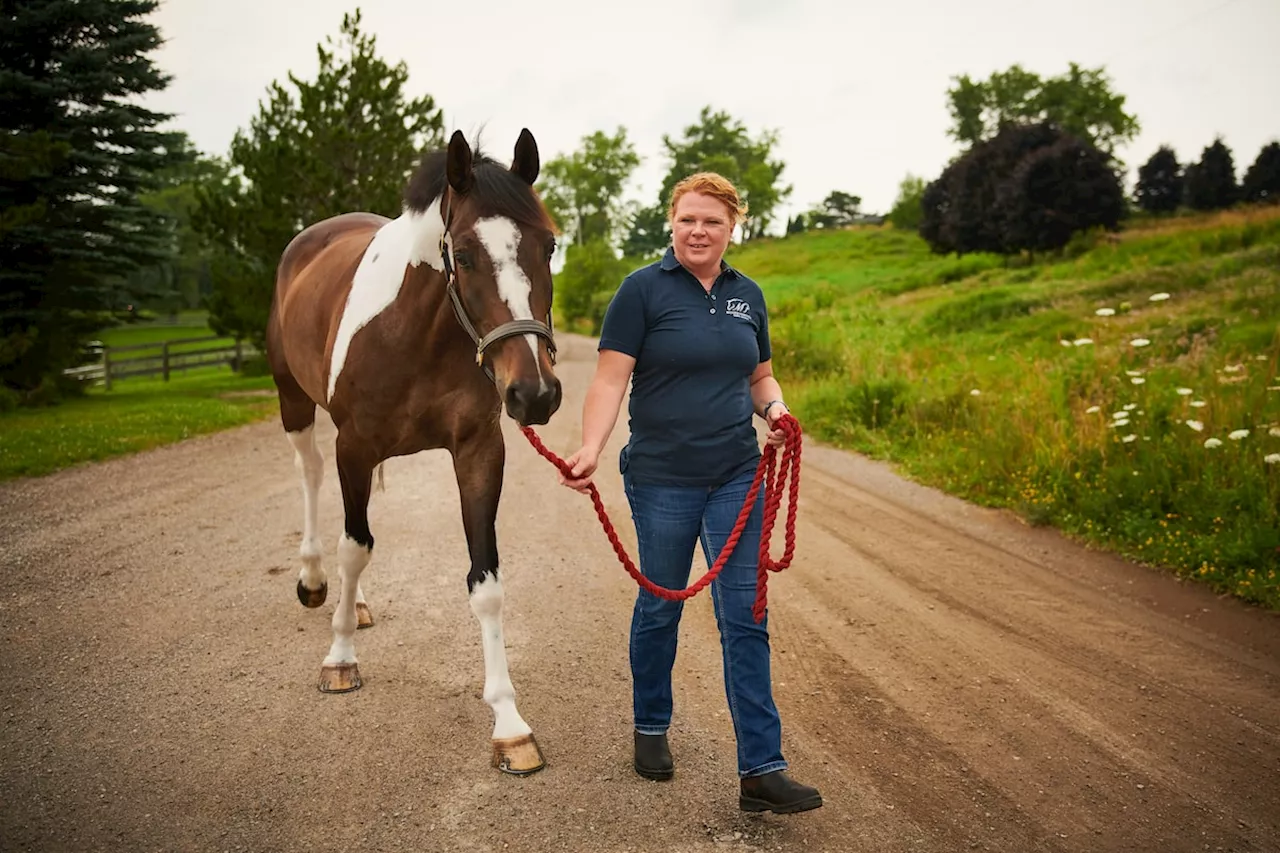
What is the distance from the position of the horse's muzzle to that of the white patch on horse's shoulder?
0.90 metres

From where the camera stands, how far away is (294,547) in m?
5.54

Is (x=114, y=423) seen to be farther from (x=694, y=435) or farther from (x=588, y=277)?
(x=588, y=277)

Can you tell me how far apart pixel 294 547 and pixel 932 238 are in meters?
38.1

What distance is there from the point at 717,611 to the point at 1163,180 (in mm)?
58068

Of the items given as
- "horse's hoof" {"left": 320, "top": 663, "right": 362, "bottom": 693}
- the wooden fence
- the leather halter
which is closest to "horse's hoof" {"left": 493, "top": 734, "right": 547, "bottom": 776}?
"horse's hoof" {"left": 320, "top": 663, "right": 362, "bottom": 693}

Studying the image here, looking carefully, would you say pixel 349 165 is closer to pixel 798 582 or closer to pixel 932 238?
pixel 798 582

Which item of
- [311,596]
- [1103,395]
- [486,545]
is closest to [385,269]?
[486,545]

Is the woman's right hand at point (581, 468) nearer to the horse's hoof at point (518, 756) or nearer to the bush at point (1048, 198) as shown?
the horse's hoof at point (518, 756)

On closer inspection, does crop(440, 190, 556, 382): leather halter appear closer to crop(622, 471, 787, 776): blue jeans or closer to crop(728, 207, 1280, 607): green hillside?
crop(622, 471, 787, 776): blue jeans

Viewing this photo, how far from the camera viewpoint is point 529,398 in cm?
252

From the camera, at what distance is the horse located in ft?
8.85

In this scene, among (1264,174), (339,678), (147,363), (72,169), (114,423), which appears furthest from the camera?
(1264,174)

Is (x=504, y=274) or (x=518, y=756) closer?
(x=504, y=274)

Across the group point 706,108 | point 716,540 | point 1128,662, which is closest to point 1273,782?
point 1128,662
